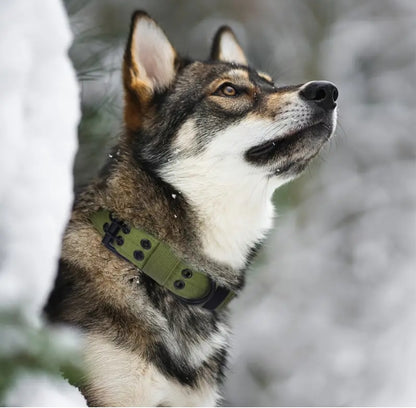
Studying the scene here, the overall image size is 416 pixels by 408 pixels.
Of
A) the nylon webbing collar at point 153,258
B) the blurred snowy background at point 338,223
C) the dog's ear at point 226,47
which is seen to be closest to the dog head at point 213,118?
the nylon webbing collar at point 153,258

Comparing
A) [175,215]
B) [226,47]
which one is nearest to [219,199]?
[175,215]

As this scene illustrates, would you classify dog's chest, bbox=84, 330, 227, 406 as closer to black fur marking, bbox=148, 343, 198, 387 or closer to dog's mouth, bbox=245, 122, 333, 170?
black fur marking, bbox=148, 343, 198, 387

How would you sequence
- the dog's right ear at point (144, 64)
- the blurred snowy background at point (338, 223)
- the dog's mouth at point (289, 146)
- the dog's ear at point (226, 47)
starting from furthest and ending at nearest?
the blurred snowy background at point (338, 223), the dog's ear at point (226, 47), the dog's right ear at point (144, 64), the dog's mouth at point (289, 146)

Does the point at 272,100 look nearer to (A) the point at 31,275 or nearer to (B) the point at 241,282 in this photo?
(B) the point at 241,282

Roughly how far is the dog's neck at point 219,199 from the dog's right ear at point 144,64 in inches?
13.9

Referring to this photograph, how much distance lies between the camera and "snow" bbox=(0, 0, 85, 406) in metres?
1.27

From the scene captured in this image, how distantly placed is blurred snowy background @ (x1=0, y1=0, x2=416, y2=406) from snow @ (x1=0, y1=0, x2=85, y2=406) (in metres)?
4.59

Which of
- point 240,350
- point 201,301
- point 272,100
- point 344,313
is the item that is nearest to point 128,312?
point 201,301

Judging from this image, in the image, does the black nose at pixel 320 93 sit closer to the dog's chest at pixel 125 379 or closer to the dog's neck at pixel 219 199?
the dog's neck at pixel 219 199

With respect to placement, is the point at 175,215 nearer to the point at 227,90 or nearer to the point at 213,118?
the point at 213,118

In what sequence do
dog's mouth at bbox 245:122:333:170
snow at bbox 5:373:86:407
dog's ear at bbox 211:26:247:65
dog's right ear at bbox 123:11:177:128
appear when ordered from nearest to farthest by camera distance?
snow at bbox 5:373:86:407
dog's mouth at bbox 245:122:333:170
dog's right ear at bbox 123:11:177:128
dog's ear at bbox 211:26:247:65

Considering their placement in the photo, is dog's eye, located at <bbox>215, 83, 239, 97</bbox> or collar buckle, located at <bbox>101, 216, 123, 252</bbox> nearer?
collar buckle, located at <bbox>101, 216, 123, 252</bbox>

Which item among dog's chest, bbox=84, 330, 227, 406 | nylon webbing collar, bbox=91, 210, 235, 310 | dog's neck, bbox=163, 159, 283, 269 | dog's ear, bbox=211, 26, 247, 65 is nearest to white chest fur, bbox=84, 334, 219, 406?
dog's chest, bbox=84, 330, 227, 406

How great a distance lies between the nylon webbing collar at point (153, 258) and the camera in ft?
8.73
